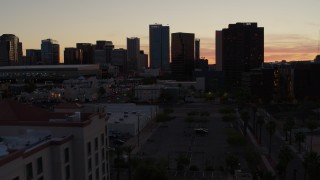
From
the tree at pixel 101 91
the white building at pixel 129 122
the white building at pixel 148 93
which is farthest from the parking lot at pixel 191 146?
the tree at pixel 101 91

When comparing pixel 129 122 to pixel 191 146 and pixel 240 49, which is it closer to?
pixel 191 146

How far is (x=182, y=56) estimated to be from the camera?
192m

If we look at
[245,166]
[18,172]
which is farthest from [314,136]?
[18,172]

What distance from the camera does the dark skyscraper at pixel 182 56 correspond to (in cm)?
18775

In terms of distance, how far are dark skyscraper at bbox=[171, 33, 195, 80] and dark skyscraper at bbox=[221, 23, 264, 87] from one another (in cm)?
4368

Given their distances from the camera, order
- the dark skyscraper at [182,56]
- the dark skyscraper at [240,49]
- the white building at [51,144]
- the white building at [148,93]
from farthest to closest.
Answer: the dark skyscraper at [182,56] < the dark skyscraper at [240,49] < the white building at [148,93] < the white building at [51,144]

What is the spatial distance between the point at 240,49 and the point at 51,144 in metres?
130

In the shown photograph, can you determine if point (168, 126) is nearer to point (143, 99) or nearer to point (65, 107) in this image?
point (65, 107)

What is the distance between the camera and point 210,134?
49.3 metres

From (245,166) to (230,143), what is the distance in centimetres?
650

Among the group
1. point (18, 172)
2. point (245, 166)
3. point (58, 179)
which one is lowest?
point (245, 166)

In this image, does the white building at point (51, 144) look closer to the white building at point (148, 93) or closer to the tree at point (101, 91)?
the white building at point (148, 93)

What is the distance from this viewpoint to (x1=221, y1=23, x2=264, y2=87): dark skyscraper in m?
138

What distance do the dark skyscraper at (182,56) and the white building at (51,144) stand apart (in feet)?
535
